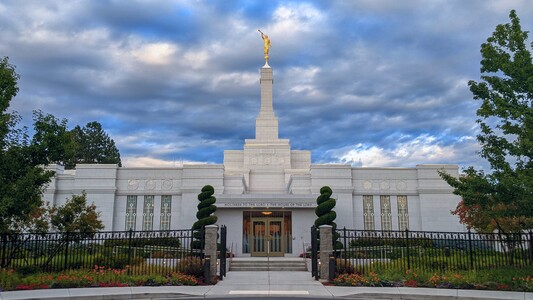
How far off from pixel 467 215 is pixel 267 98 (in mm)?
22919

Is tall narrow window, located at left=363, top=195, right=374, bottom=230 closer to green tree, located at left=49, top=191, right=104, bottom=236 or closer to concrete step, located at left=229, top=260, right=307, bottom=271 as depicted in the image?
concrete step, located at left=229, top=260, right=307, bottom=271

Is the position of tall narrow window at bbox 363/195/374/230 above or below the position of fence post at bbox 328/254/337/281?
above

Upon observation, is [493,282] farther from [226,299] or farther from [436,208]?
[436,208]

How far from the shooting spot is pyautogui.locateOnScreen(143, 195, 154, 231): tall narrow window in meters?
36.2

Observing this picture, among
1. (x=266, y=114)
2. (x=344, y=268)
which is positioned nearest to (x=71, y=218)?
(x=344, y=268)

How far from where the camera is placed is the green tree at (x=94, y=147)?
7319 cm

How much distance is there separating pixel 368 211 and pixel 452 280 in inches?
825

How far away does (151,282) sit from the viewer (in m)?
15.9

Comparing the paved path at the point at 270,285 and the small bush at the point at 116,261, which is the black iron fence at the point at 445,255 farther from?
the small bush at the point at 116,261

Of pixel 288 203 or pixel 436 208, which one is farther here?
pixel 436 208

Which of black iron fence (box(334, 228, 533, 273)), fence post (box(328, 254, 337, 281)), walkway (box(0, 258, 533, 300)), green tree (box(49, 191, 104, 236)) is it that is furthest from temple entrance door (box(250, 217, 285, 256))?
walkway (box(0, 258, 533, 300))

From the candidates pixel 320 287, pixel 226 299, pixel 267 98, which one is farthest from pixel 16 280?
pixel 267 98

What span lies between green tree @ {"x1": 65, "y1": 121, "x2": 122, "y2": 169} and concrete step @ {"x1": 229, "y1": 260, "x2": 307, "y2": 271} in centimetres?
5535

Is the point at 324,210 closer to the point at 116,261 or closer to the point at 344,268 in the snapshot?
the point at 344,268
